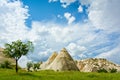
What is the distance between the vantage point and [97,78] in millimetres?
58844

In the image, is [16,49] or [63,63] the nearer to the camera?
[16,49]

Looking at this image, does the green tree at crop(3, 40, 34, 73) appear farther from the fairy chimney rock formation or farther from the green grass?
the fairy chimney rock formation

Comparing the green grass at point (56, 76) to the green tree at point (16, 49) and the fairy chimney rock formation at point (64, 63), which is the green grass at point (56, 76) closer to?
the green tree at point (16, 49)

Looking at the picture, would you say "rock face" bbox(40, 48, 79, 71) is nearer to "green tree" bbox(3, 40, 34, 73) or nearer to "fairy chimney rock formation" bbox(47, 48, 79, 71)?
"fairy chimney rock formation" bbox(47, 48, 79, 71)

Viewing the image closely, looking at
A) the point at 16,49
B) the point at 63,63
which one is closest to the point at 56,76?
the point at 16,49

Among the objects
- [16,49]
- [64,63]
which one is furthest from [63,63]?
[16,49]

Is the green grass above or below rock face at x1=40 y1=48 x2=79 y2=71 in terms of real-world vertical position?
below

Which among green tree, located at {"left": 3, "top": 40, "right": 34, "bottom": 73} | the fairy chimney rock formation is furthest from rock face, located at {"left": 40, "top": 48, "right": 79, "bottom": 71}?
green tree, located at {"left": 3, "top": 40, "right": 34, "bottom": 73}

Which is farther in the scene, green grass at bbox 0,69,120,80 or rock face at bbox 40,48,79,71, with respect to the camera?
rock face at bbox 40,48,79,71

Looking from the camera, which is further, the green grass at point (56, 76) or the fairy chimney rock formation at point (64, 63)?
the fairy chimney rock formation at point (64, 63)

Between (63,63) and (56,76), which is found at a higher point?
(63,63)

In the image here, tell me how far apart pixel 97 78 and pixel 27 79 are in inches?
584

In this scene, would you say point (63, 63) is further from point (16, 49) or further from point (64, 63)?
point (16, 49)

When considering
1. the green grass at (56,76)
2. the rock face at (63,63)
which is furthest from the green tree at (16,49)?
the rock face at (63,63)
